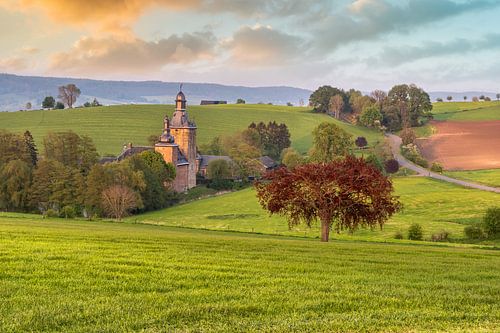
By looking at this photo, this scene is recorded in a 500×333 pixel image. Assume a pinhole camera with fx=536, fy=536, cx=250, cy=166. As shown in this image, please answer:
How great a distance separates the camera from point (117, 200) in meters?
75.5

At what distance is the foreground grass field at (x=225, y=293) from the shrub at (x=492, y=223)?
30.5 meters

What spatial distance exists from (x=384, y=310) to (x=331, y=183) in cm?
2031

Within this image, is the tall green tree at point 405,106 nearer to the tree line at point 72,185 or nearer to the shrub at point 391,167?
the shrub at point 391,167

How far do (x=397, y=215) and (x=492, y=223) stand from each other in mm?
22718

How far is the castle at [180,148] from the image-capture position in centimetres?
11206

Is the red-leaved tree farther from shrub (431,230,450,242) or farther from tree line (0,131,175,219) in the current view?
tree line (0,131,175,219)

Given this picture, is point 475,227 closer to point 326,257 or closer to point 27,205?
point 326,257

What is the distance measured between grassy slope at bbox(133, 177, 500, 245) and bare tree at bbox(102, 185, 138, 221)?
2001mm

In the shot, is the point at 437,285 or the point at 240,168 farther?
the point at 240,168

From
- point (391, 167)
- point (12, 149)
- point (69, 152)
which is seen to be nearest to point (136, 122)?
point (69, 152)

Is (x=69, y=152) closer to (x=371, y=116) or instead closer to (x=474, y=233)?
(x=474, y=233)

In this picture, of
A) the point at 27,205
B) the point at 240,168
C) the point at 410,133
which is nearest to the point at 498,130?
the point at 410,133

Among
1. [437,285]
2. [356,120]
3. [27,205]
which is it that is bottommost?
[27,205]

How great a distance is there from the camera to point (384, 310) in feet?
35.4
